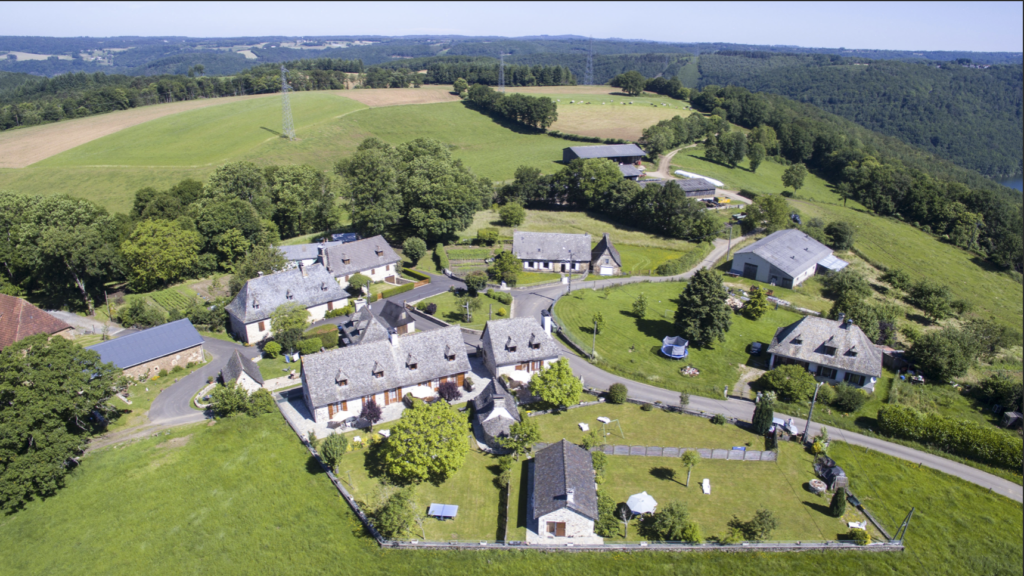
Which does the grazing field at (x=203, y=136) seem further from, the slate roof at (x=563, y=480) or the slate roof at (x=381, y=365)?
the slate roof at (x=563, y=480)

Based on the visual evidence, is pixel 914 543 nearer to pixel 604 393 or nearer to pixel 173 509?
pixel 604 393

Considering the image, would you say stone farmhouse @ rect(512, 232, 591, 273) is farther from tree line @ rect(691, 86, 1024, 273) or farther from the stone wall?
tree line @ rect(691, 86, 1024, 273)

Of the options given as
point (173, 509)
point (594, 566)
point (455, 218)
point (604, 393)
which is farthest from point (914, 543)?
point (455, 218)

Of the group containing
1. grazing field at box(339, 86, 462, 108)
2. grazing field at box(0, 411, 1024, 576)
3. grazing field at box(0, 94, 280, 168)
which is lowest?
grazing field at box(0, 411, 1024, 576)

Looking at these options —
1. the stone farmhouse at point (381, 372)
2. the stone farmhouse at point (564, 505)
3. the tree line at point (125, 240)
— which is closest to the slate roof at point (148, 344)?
the tree line at point (125, 240)

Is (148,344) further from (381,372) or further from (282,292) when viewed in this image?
(381,372)

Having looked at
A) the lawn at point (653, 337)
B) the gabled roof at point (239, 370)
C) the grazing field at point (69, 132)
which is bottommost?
the lawn at point (653, 337)

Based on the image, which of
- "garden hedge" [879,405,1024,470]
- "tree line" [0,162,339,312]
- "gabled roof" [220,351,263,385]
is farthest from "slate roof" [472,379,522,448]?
"tree line" [0,162,339,312]
